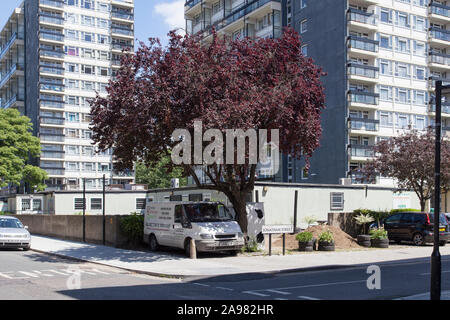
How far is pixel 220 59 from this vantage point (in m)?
19.4

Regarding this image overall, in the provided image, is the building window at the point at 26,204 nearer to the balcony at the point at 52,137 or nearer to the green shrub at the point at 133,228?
the balcony at the point at 52,137

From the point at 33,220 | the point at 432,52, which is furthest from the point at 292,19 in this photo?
the point at 33,220

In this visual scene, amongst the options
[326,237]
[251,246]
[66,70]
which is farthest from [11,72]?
[326,237]

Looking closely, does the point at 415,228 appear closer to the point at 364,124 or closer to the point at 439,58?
the point at 364,124

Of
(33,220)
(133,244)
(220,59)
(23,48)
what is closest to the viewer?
(220,59)

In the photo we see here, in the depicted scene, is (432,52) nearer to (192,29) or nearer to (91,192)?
(192,29)

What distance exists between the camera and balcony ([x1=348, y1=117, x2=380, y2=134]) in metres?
46.4

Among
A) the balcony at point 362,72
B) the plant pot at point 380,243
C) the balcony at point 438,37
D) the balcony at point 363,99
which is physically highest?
the balcony at point 438,37

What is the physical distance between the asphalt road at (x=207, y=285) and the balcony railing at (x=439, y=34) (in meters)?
41.0

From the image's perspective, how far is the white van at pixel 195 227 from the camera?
18.7 metres

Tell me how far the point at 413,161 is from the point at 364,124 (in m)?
17.4

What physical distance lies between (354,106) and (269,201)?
66.9 feet

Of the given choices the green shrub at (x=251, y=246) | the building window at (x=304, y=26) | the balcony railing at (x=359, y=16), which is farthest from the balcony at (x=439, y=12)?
the green shrub at (x=251, y=246)

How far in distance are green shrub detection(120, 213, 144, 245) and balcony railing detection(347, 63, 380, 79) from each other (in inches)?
1187
